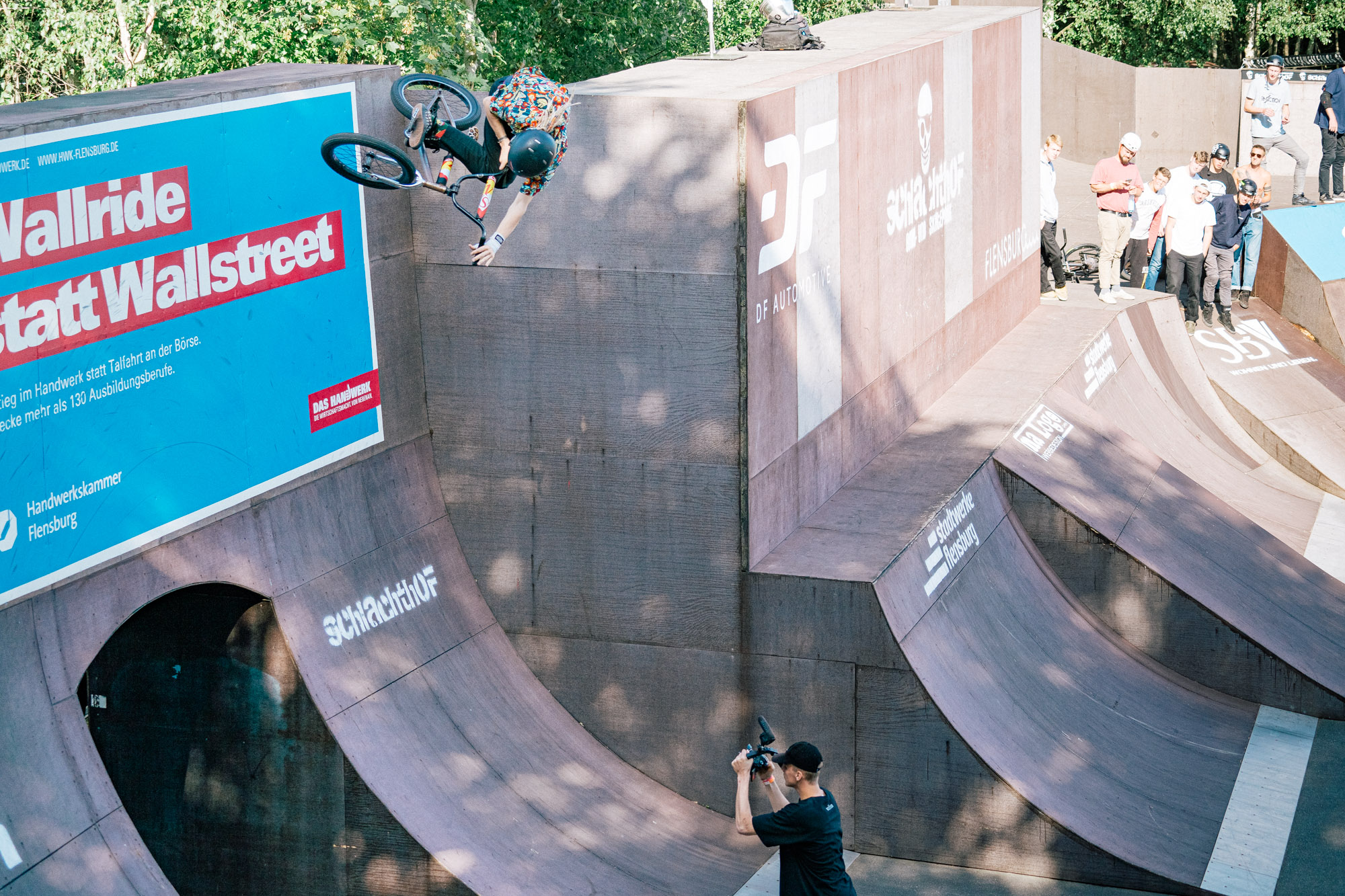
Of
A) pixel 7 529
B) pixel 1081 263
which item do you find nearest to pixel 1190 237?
pixel 1081 263

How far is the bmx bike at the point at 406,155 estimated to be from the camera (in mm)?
7211

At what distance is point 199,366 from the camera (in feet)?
25.0

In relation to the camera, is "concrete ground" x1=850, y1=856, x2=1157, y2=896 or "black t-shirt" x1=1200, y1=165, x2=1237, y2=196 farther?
"black t-shirt" x1=1200, y1=165, x2=1237, y2=196

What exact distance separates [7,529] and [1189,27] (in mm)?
35964

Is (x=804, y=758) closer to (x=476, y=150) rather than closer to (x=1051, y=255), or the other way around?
(x=476, y=150)

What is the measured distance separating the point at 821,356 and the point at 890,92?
8.19ft

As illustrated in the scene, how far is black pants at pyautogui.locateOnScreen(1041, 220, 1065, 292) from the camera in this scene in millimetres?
17016

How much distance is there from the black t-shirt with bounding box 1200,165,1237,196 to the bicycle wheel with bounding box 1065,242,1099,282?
6.63 ft

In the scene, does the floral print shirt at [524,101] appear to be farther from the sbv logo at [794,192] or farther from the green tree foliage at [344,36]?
the green tree foliage at [344,36]

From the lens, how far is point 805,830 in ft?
20.2

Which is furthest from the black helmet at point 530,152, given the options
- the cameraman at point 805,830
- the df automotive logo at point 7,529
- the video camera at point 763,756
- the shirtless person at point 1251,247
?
the shirtless person at point 1251,247

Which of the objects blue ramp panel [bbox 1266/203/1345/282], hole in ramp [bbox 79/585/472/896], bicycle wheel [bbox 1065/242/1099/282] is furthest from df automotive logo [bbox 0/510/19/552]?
blue ramp panel [bbox 1266/203/1345/282]

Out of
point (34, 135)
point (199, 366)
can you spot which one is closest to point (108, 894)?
point (199, 366)

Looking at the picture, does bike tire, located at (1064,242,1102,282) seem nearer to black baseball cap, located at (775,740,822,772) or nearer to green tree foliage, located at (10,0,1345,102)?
green tree foliage, located at (10,0,1345,102)
